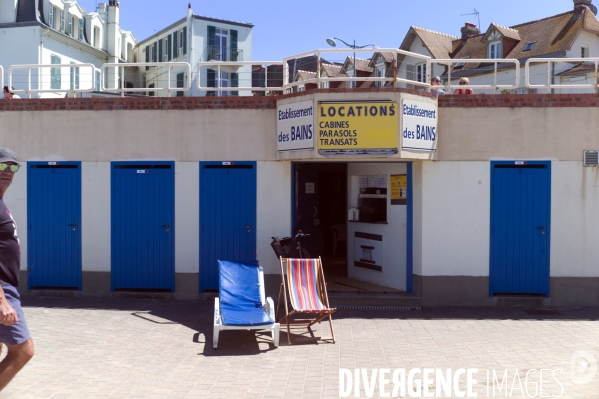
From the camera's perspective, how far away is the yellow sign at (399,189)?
35.3ft

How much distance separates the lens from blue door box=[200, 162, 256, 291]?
1065 centimetres

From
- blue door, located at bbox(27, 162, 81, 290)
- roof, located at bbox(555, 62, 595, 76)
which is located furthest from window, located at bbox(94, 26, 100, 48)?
blue door, located at bbox(27, 162, 81, 290)

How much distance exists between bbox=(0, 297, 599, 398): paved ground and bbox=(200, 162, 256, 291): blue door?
1049mm

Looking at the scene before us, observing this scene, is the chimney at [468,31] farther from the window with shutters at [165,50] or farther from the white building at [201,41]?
the window with shutters at [165,50]

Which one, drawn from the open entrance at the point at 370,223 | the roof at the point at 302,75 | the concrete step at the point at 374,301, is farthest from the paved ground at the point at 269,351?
the roof at the point at 302,75

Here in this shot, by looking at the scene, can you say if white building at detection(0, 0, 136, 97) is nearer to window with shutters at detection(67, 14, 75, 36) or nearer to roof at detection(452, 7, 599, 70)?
window with shutters at detection(67, 14, 75, 36)

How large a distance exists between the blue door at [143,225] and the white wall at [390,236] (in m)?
3.72

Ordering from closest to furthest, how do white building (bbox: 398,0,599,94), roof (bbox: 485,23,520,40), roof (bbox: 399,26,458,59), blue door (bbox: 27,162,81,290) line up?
blue door (bbox: 27,162,81,290) < white building (bbox: 398,0,599,94) < roof (bbox: 485,23,520,40) < roof (bbox: 399,26,458,59)

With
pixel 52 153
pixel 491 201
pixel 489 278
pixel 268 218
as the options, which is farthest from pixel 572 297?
pixel 52 153

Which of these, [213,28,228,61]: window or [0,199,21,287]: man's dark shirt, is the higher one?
[213,28,228,61]: window

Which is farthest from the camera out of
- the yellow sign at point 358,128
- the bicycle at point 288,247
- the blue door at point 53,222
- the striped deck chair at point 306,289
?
the blue door at point 53,222

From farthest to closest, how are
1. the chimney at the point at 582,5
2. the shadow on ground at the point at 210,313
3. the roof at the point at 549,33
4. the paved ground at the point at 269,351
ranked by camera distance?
Result: the chimney at the point at 582,5 < the roof at the point at 549,33 < the shadow on ground at the point at 210,313 < the paved ground at the point at 269,351

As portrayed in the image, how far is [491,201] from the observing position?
10.3 m

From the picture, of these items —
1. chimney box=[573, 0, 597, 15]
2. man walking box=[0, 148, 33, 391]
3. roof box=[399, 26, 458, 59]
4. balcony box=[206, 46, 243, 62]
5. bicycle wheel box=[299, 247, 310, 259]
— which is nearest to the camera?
man walking box=[0, 148, 33, 391]
